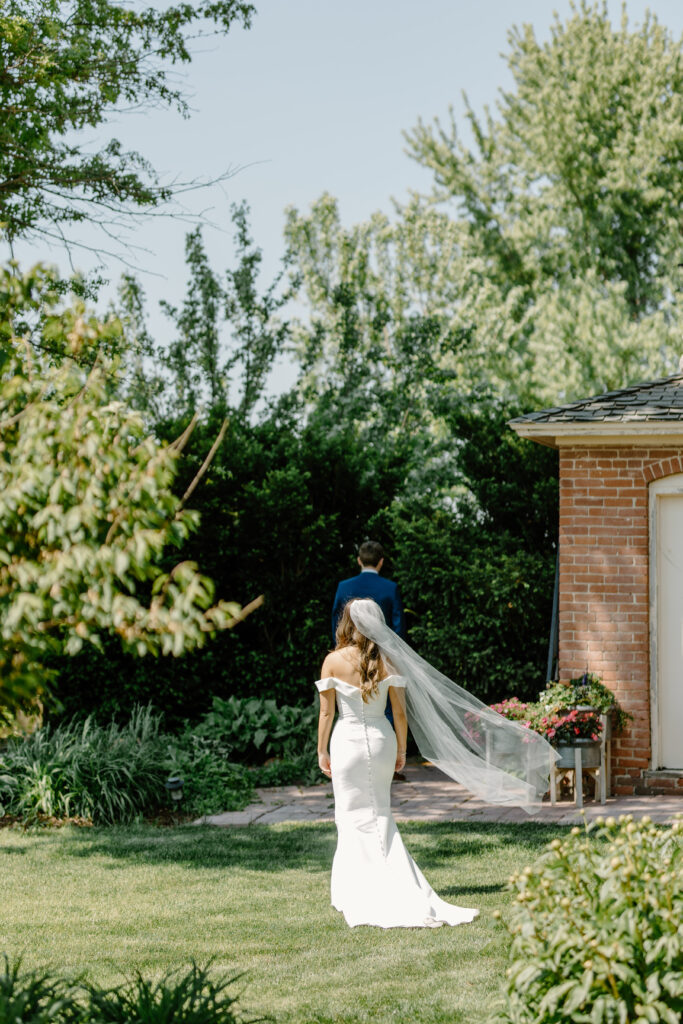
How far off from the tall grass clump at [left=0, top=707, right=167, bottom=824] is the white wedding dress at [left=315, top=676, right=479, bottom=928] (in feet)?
10.5

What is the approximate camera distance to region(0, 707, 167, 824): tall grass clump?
941 centimetres

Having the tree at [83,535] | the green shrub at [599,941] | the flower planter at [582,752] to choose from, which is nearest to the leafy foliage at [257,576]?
the flower planter at [582,752]

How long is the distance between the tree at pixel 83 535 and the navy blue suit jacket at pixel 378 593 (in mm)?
6676

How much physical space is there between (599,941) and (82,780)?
6.83 metres

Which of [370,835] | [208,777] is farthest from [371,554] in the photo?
[370,835]

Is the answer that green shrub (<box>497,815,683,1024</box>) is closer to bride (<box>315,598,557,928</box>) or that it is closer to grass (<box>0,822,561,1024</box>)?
grass (<box>0,822,561,1024</box>)

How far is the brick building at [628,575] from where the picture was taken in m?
10.2

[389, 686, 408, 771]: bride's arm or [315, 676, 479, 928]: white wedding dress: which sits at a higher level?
[389, 686, 408, 771]: bride's arm

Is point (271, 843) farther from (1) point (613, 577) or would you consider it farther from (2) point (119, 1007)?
(2) point (119, 1007)

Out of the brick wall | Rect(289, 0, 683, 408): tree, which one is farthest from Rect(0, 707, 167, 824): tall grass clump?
Rect(289, 0, 683, 408): tree

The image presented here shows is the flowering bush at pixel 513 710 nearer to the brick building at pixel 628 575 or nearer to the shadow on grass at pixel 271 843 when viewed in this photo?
the brick building at pixel 628 575

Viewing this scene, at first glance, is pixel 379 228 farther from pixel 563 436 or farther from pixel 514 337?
pixel 563 436

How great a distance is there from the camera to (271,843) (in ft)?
27.7

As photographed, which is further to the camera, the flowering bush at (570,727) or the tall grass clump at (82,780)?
the flowering bush at (570,727)
